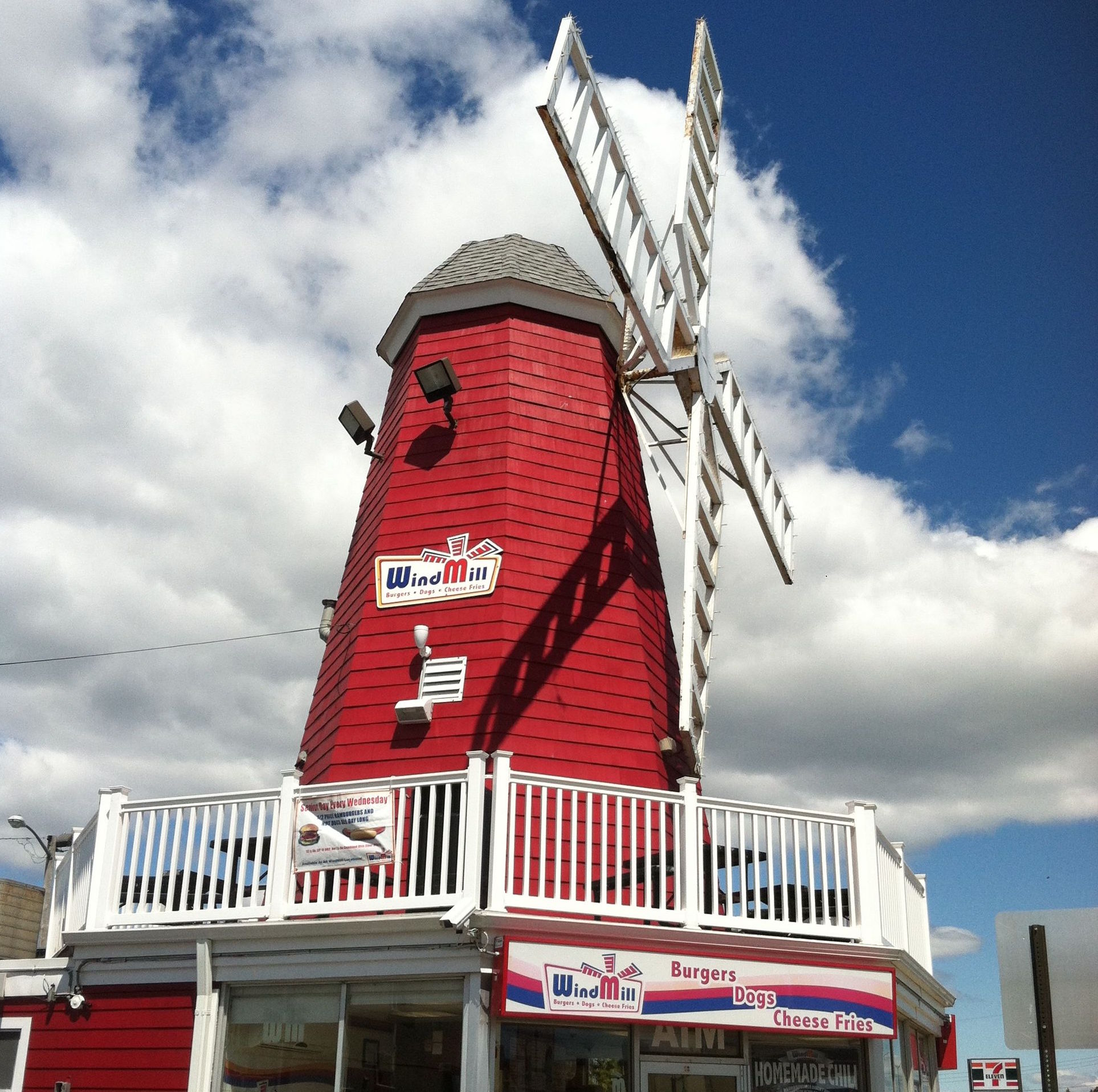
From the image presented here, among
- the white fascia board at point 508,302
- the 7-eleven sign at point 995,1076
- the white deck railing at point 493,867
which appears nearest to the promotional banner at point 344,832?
the white deck railing at point 493,867

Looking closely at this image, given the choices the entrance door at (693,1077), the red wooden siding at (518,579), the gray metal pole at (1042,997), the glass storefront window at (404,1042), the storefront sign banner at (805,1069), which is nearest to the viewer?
the gray metal pole at (1042,997)

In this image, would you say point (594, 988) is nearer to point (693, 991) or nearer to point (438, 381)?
point (693, 991)

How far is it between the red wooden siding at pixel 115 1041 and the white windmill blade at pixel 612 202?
22.5 feet

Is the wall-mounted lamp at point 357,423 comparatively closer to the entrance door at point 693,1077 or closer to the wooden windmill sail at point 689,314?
the wooden windmill sail at point 689,314

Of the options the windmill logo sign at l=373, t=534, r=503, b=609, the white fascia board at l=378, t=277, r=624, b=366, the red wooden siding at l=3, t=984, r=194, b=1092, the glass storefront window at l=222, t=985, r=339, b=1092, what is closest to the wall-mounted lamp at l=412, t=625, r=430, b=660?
the windmill logo sign at l=373, t=534, r=503, b=609

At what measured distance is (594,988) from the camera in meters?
8.19

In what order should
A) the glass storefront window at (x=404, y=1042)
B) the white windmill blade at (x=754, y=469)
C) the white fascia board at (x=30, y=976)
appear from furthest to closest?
the white windmill blade at (x=754, y=469) < the white fascia board at (x=30, y=976) < the glass storefront window at (x=404, y=1042)

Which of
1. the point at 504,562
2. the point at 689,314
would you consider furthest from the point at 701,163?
the point at 504,562

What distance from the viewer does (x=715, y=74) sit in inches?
665

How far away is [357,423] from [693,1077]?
7.32 meters

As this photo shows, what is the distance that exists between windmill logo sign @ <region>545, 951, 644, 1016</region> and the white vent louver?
3.32 meters

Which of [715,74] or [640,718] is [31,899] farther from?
[715,74]

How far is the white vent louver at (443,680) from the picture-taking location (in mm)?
11055

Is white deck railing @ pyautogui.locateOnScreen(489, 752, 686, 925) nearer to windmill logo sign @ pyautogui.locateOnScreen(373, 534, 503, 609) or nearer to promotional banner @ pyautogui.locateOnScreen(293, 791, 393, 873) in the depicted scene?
promotional banner @ pyautogui.locateOnScreen(293, 791, 393, 873)
